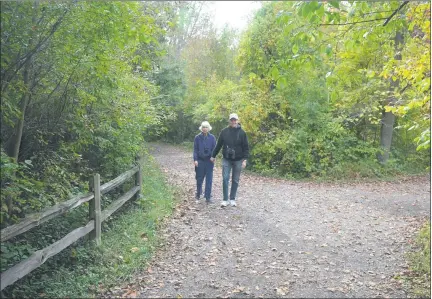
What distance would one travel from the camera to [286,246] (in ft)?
22.4

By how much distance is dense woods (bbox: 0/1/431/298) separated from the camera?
4590 mm

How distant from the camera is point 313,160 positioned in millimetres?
15891

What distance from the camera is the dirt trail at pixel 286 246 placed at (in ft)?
16.8

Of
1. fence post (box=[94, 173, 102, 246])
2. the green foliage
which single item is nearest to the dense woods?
fence post (box=[94, 173, 102, 246])

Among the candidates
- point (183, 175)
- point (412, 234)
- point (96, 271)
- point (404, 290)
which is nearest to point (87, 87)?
point (96, 271)

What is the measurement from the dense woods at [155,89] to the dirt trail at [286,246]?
1915mm

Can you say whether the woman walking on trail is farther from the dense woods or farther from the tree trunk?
the tree trunk

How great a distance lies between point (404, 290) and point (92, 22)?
5.45m

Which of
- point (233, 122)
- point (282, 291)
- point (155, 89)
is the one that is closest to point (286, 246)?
point (282, 291)

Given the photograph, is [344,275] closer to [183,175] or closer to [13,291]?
[13,291]

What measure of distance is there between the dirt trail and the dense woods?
1915mm

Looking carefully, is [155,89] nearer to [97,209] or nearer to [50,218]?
[97,209]

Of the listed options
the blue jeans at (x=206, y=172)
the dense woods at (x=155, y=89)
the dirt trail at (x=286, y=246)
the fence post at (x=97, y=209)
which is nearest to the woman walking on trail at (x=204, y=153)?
the blue jeans at (x=206, y=172)

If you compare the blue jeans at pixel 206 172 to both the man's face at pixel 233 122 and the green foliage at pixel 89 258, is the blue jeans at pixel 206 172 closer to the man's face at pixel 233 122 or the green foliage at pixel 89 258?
the man's face at pixel 233 122
